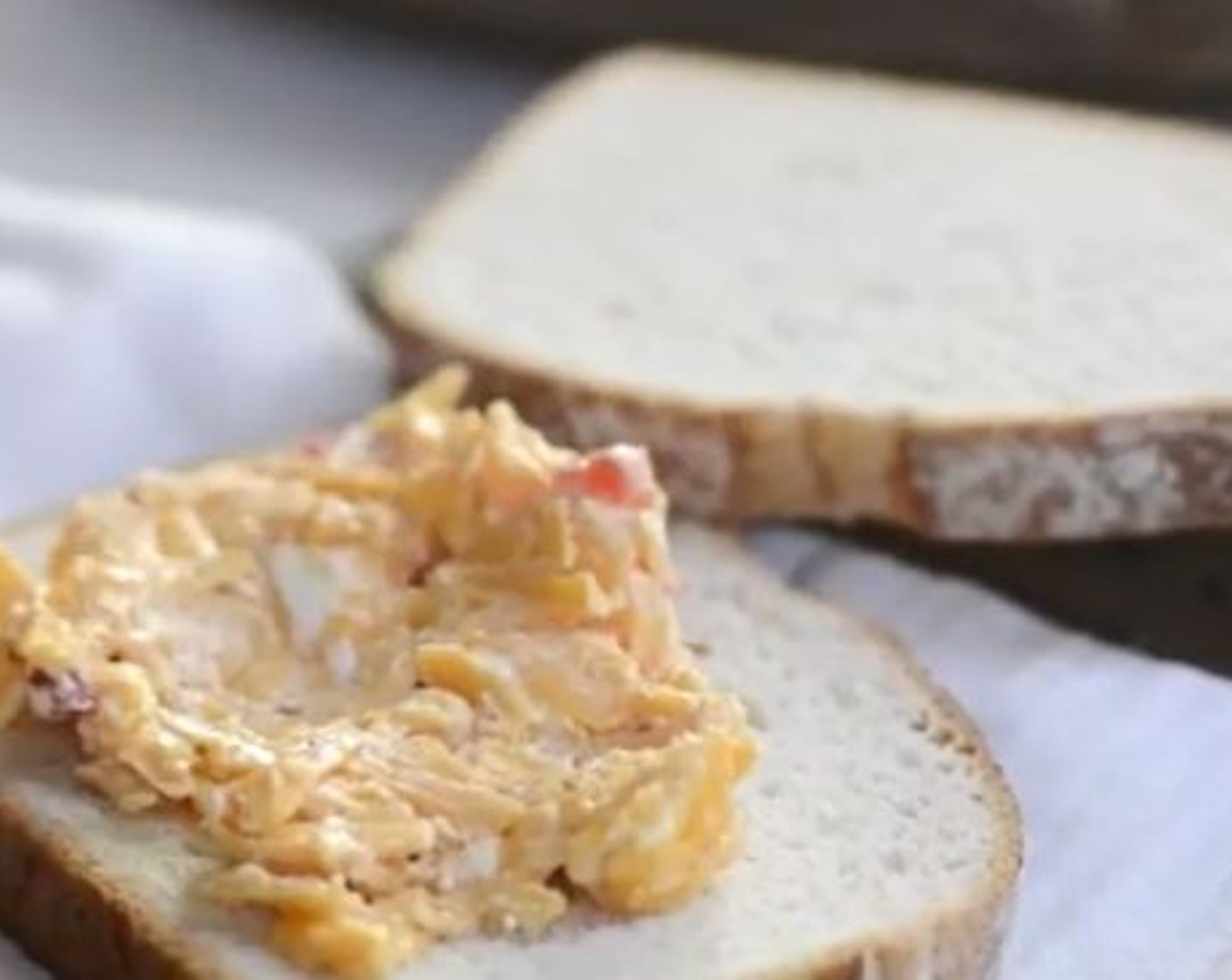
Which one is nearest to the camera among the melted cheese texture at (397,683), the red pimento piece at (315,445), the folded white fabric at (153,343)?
the melted cheese texture at (397,683)

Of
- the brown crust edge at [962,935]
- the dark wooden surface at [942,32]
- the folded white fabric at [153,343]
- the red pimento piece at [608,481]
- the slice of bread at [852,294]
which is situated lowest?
the folded white fabric at [153,343]

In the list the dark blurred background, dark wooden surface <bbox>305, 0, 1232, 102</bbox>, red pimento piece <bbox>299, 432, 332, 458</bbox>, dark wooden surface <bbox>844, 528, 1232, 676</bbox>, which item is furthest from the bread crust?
dark wooden surface <bbox>305, 0, 1232, 102</bbox>

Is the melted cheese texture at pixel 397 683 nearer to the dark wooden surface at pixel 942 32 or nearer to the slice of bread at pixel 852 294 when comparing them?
the slice of bread at pixel 852 294

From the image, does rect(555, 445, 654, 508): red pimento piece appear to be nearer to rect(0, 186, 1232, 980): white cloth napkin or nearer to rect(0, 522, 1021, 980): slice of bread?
rect(0, 522, 1021, 980): slice of bread

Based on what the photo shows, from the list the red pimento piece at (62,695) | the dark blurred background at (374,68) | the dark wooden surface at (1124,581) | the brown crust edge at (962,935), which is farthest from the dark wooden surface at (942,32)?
the red pimento piece at (62,695)

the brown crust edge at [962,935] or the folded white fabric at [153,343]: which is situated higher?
the brown crust edge at [962,935]

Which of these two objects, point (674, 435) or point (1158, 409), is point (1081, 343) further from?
point (674, 435)

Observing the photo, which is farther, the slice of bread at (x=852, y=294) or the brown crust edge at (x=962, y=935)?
the slice of bread at (x=852, y=294)
